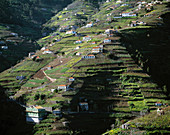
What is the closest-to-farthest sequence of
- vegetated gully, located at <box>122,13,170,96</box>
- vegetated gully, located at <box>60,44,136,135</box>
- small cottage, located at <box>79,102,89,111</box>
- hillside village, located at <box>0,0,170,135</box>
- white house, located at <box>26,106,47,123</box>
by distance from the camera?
hillside village, located at <box>0,0,170,135</box>
vegetated gully, located at <box>60,44,136,135</box>
white house, located at <box>26,106,47,123</box>
small cottage, located at <box>79,102,89,111</box>
vegetated gully, located at <box>122,13,170,96</box>

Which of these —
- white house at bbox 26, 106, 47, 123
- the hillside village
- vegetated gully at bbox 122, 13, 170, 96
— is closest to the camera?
the hillside village

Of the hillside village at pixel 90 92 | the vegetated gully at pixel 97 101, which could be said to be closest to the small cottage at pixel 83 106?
the hillside village at pixel 90 92

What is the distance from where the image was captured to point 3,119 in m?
58.5

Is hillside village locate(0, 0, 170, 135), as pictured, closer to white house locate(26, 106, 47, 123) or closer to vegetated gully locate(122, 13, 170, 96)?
white house locate(26, 106, 47, 123)

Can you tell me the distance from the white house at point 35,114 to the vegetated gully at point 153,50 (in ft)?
110

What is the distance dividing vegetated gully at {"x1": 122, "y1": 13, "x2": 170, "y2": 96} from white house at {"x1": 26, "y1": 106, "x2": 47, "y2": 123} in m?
33.6

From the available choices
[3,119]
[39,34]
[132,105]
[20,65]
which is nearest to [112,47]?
[132,105]

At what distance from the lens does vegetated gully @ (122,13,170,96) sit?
8281 centimetres

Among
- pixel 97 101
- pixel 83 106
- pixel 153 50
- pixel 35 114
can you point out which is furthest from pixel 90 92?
pixel 153 50

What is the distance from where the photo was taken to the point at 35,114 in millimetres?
62500

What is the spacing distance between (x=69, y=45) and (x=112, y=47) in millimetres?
31008

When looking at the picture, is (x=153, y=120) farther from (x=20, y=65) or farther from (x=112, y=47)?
(x=20, y=65)

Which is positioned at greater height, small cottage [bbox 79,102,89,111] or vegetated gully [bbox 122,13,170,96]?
vegetated gully [bbox 122,13,170,96]

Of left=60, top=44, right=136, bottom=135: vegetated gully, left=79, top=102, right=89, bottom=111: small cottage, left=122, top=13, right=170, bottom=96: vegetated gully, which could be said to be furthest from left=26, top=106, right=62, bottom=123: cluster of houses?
left=122, top=13, right=170, bottom=96: vegetated gully
